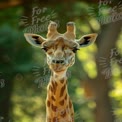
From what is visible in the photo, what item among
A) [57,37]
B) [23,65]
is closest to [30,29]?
[57,37]

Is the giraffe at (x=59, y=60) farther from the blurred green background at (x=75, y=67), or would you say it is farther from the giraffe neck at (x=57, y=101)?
the blurred green background at (x=75, y=67)

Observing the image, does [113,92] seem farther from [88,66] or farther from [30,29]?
[30,29]

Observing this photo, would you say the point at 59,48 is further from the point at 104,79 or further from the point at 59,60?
the point at 104,79

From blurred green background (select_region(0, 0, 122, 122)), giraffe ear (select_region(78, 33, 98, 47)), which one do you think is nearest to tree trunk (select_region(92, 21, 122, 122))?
blurred green background (select_region(0, 0, 122, 122))

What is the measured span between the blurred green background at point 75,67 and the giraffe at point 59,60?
88cm

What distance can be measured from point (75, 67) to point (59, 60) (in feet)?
4.38

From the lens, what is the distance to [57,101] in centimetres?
164

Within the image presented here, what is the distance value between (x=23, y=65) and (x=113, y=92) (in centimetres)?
53

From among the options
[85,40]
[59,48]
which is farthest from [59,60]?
[85,40]

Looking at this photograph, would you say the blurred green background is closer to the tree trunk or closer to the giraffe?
the tree trunk

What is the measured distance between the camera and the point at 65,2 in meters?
2.90

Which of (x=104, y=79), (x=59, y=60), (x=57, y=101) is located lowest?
(x=57, y=101)

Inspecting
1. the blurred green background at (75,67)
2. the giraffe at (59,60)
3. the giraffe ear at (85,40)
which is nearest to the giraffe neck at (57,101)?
the giraffe at (59,60)

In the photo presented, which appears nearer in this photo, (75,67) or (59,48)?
(59,48)
